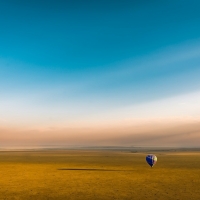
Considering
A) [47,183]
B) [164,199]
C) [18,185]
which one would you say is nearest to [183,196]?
[164,199]

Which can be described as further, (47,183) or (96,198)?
(47,183)

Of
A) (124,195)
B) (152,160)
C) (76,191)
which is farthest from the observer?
(152,160)

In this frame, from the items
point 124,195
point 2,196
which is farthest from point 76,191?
point 2,196

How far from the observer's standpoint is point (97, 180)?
28.2 metres

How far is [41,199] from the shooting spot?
19.5 m

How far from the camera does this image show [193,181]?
27.5 metres

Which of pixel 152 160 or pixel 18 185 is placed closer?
pixel 18 185

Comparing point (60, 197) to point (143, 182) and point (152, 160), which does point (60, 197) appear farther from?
point (152, 160)

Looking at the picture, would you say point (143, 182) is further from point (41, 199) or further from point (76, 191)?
point (41, 199)

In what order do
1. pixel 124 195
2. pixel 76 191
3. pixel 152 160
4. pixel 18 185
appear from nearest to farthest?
pixel 124 195 < pixel 76 191 < pixel 18 185 < pixel 152 160

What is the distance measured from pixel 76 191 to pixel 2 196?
5.97 meters

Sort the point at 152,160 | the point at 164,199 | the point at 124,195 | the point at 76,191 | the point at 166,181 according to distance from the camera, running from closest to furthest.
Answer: the point at 164,199 < the point at 124,195 < the point at 76,191 < the point at 166,181 < the point at 152,160

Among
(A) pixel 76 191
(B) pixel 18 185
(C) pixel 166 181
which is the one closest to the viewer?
(A) pixel 76 191

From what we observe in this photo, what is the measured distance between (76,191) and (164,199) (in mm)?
7473
